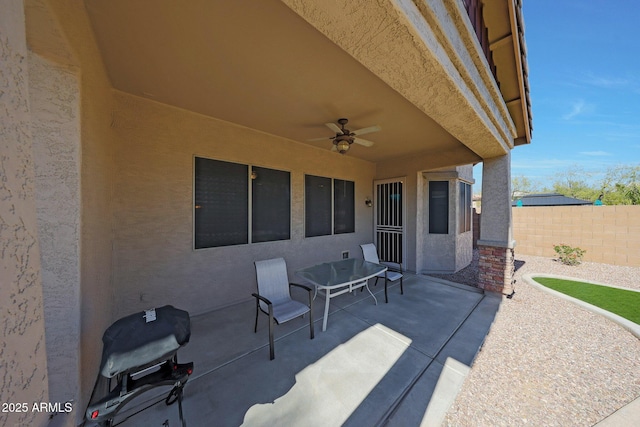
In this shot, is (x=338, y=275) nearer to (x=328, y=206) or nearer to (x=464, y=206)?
(x=328, y=206)

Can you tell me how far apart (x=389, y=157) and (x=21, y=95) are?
6.00 meters

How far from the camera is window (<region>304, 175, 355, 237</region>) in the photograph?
4.88 metres

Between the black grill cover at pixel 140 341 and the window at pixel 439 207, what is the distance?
599 centimetres

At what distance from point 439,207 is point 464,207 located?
1.09 meters

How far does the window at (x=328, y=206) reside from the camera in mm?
4883

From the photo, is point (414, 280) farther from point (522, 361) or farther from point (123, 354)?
point (123, 354)

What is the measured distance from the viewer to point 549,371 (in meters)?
2.20

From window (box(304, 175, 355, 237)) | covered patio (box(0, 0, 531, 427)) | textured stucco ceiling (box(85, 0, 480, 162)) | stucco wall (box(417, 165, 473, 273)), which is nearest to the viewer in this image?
covered patio (box(0, 0, 531, 427))

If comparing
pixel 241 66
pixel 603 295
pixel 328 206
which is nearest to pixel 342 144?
pixel 241 66

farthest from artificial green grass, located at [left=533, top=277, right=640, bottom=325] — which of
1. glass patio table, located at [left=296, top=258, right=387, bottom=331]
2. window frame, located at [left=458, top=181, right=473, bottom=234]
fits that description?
glass patio table, located at [left=296, top=258, right=387, bottom=331]

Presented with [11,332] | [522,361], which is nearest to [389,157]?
[522,361]

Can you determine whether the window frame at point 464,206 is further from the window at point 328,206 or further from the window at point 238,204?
the window at point 238,204

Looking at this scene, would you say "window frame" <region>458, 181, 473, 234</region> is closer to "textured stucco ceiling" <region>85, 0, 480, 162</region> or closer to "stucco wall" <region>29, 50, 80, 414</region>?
"textured stucco ceiling" <region>85, 0, 480, 162</region>

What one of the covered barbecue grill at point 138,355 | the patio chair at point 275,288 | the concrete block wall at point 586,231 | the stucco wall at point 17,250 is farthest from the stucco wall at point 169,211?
the concrete block wall at point 586,231
